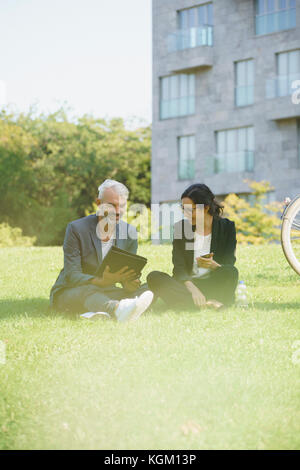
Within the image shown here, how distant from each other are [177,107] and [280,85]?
580 centimetres

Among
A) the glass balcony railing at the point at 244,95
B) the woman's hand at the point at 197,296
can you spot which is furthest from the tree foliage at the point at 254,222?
the woman's hand at the point at 197,296

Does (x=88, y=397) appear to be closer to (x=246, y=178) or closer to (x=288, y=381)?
(x=288, y=381)

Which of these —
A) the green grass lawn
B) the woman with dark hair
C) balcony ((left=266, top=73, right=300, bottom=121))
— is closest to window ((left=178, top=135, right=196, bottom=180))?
balcony ((left=266, top=73, right=300, bottom=121))

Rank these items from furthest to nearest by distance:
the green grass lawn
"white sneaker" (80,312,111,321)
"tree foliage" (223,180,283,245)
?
"tree foliage" (223,180,283,245), "white sneaker" (80,312,111,321), the green grass lawn

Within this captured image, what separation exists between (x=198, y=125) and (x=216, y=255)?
87.1ft

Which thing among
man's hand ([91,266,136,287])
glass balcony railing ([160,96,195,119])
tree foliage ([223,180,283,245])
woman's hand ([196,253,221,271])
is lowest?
tree foliage ([223,180,283,245])

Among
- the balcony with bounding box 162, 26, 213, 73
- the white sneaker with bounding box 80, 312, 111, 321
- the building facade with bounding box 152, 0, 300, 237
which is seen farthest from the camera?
the balcony with bounding box 162, 26, 213, 73

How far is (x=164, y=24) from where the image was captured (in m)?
35.6

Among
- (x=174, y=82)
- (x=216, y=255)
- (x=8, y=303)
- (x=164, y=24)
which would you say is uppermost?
(x=164, y=24)

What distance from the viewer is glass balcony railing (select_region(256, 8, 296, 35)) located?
3144cm

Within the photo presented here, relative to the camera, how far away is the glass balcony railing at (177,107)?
3466 centimetres

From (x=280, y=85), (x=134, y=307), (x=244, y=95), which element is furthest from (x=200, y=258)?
(x=244, y=95)

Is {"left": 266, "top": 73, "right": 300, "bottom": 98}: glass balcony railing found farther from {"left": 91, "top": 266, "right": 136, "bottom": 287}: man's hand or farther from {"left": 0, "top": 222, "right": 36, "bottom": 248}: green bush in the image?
{"left": 91, "top": 266, "right": 136, "bottom": 287}: man's hand
